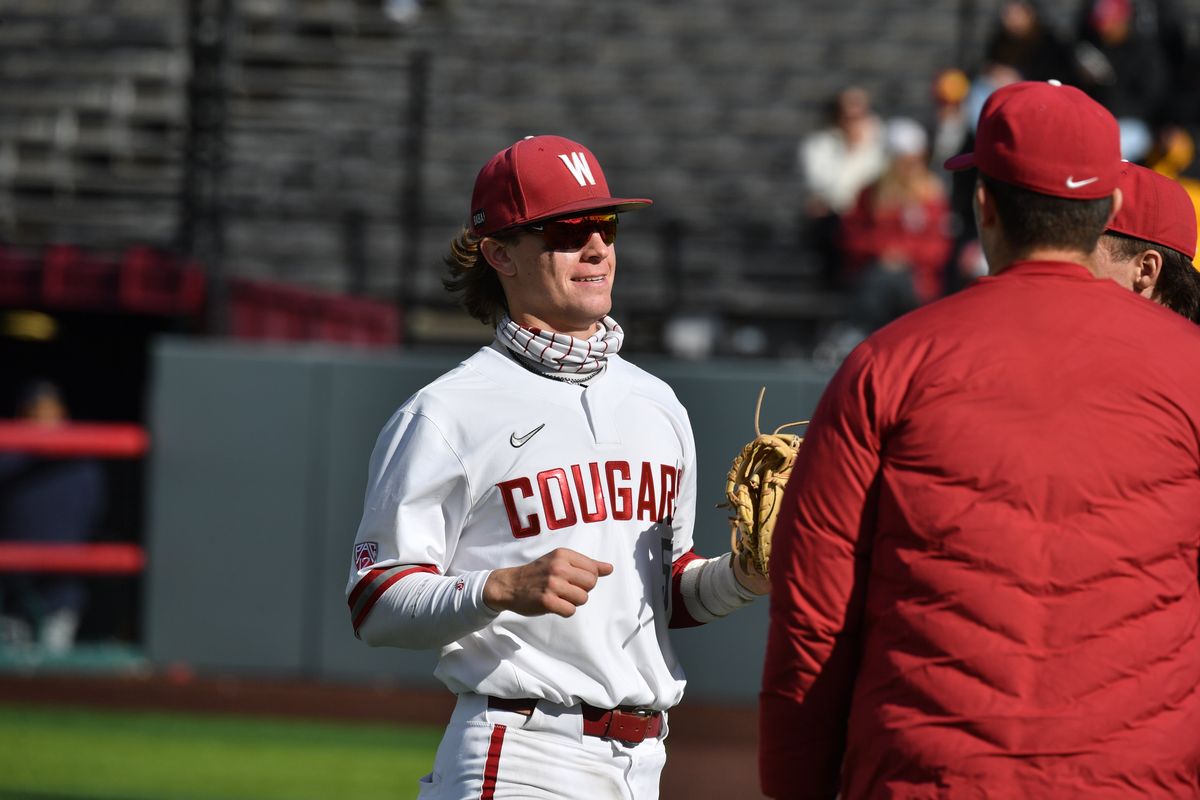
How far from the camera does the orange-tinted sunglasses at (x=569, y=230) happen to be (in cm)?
309

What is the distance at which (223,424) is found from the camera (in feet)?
30.6

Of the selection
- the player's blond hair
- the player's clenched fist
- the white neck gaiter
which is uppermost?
the player's blond hair


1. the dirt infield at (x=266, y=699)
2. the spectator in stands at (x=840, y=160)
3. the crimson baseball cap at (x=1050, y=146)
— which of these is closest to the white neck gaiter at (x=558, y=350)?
the crimson baseball cap at (x=1050, y=146)

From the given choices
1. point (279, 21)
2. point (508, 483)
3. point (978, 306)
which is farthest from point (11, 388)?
point (978, 306)

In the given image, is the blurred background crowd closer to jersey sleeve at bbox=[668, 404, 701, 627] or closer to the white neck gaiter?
jersey sleeve at bbox=[668, 404, 701, 627]

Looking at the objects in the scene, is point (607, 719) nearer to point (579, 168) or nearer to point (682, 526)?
point (682, 526)

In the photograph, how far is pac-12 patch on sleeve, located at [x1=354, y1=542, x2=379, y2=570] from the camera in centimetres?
295

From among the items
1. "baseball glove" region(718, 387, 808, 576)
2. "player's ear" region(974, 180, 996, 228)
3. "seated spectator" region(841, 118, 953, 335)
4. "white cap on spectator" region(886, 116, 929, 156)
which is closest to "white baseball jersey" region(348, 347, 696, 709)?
"baseball glove" region(718, 387, 808, 576)

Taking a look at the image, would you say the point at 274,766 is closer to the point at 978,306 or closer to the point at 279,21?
the point at 978,306

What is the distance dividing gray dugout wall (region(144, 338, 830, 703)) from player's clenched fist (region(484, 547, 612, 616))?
614 centimetres

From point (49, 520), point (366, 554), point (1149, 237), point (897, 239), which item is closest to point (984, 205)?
point (1149, 237)

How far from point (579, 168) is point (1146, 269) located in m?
1.02

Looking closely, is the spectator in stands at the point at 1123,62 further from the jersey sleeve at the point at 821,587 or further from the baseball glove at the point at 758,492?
the jersey sleeve at the point at 821,587

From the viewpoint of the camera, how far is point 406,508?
115 inches
